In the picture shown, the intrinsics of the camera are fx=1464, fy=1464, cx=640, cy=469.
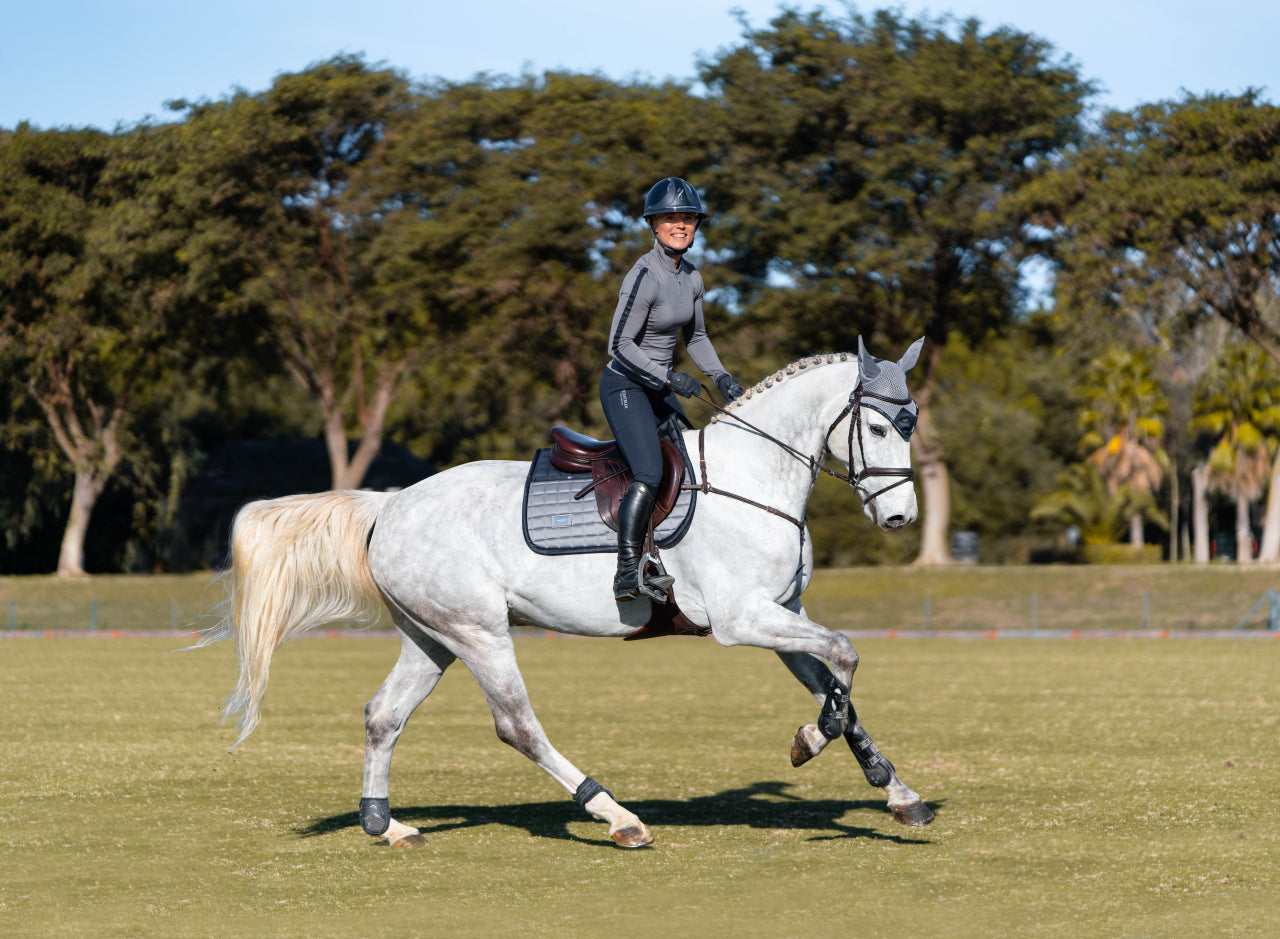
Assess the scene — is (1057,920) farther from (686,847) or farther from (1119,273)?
(1119,273)

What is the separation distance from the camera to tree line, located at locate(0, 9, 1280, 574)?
42.5 metres

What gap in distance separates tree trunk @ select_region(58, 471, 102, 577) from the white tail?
46062 mm

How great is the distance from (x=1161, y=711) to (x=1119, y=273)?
26.7 meters

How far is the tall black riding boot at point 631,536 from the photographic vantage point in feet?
28.8

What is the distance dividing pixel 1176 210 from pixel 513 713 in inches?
1417

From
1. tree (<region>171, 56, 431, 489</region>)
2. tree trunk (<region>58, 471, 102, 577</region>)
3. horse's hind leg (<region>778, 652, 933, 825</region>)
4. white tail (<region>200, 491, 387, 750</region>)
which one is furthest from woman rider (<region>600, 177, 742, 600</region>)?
tree trunk (<region>58, 471, 102, 577</region>)

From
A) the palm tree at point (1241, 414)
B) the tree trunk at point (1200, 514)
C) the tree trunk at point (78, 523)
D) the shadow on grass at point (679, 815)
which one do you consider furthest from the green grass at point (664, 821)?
the tree trunk at point (1200, 514)

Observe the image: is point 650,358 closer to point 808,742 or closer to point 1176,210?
point 808,742

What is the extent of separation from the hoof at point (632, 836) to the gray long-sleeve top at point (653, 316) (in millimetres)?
2683

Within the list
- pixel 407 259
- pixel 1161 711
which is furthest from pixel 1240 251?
pixel 1161 711

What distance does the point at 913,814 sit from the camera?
9414mm

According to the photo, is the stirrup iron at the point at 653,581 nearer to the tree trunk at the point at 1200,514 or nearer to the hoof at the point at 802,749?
the hoof at the point at 802,749

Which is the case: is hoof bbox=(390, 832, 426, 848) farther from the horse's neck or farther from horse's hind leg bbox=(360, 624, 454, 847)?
the horse's neck

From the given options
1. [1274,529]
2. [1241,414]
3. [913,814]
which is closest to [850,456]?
[913,814]
